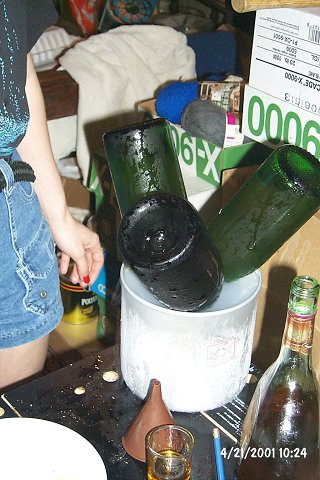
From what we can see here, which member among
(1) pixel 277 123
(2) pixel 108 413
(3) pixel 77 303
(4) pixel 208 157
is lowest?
(3) pixel 77 303

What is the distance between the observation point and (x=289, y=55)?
36.5 inches

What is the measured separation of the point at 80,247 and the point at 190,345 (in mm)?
337

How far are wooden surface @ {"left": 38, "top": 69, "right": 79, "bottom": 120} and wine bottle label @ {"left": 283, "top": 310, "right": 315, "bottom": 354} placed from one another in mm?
886

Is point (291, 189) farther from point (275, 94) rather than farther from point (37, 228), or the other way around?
point (37, 228)

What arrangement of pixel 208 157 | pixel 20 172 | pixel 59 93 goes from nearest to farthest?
1. pixel 20 172
2. pixel 208 157
3. pixel 59 93

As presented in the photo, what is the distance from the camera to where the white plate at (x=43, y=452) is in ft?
2.30

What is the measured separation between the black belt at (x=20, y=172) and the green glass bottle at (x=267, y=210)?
292 millimetres

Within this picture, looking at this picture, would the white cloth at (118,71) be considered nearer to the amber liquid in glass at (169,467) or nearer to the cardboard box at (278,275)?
the cardboard box at (278,275)

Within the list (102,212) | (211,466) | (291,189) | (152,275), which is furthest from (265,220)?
(102,212)

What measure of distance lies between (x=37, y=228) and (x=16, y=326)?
0.15m

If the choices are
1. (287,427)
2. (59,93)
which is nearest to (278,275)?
(287,427)

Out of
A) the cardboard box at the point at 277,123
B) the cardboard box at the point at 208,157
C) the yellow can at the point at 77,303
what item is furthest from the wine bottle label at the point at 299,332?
the yellow can at the point at 77,303

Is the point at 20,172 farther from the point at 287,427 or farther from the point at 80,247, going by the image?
the point at 287,427
